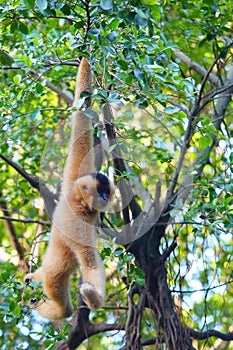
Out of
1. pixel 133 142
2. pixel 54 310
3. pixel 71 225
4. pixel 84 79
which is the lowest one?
pixel 54 310

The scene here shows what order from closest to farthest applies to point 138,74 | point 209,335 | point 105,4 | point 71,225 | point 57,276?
point 105,4 → point 138,74 → point 71,225 → point 57,276 → point 209,335

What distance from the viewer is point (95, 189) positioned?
448 cm

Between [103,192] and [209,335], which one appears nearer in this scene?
[103,192]

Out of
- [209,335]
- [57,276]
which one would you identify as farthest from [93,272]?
[209,335]

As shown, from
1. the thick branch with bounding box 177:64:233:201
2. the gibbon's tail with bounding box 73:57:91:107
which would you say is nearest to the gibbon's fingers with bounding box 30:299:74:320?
the thick branch with bounding box 177:64:233:201

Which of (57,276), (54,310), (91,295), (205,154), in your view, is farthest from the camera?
(205,154)

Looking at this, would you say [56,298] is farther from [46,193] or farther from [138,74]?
[138,74]

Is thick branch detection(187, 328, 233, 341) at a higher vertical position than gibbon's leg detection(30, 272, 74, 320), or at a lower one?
lower

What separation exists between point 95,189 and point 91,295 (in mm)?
838

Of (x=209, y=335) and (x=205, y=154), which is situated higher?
(x=205, y=154)

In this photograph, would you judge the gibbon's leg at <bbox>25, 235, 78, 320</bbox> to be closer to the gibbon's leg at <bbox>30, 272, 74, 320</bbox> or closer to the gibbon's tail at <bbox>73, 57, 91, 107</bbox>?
the gibbon's leg at <bbox>30, 272, 74, 320</bbox>

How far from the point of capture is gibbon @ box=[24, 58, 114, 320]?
14.7 feet

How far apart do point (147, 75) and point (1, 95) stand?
1423mm

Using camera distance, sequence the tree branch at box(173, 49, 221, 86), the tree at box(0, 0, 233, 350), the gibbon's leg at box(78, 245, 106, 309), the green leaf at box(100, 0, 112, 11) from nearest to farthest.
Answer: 1. the green leaf at box(100, 0, 112, 11)
2. the tree at box(0, 0, 233, 350)
3. the gibbon's leg at box(78, 245, 106, 309)
4. the tree branch at box(173, 49, 221, 86)
